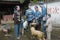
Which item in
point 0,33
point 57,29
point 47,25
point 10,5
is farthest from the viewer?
point 10,5

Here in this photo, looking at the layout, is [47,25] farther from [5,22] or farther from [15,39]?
[5,22]

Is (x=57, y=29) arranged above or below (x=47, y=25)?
below

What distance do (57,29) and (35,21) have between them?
11.3 feet

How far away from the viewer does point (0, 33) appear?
17453 millimetres

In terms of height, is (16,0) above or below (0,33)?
above

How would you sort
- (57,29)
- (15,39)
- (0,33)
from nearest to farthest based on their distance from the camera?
1. (15,39)
2. (0,33)
3. (57,29)

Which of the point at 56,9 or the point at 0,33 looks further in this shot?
the point at 56,9

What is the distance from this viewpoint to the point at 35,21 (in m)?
15.6

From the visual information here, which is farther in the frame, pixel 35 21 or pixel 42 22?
pixel 35 21

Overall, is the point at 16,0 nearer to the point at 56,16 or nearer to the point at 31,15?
the point at 56,16

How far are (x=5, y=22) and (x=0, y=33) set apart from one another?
4027 mm

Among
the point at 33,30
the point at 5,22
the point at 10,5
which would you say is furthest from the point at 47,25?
the point at 10,5

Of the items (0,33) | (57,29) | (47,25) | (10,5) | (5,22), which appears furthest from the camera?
(10,5)

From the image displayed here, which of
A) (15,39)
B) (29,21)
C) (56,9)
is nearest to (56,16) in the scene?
(56,9)
